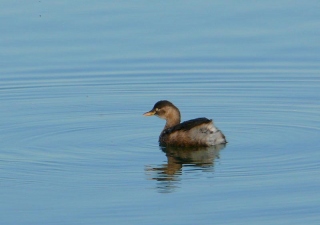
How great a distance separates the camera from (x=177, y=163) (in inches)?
556

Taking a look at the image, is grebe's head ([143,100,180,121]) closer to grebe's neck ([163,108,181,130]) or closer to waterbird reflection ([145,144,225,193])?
grebe's neck ([163,108,181,130])

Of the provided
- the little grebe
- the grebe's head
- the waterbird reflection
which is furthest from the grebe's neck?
the waterbird reflection

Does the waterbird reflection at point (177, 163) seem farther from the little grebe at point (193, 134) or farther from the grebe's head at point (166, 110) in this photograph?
the grebe's head at point (166, 110)

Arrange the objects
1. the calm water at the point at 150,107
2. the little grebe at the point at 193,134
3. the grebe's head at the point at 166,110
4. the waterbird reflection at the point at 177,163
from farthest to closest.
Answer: the grebe's head at the point at 166,110 < the little grebe at the point at 193,134 < the waterbird reflection at the point at 177,163 < the calm water at the point at 150,107

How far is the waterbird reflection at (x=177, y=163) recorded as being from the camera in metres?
13.0

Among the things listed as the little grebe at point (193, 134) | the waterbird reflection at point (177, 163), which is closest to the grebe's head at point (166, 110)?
the little grebe at point (193, 134)

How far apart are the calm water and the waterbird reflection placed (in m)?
0.03

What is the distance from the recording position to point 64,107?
666 inches

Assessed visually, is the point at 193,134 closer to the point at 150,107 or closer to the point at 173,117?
the point at 173,117

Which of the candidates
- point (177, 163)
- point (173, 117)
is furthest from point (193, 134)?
point (177, 163)

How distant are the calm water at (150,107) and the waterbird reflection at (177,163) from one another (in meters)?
0.03

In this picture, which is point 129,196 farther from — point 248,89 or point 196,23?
point 196,23

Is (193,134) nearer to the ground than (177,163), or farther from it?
farther from it

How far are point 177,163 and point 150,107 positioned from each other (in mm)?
2984
